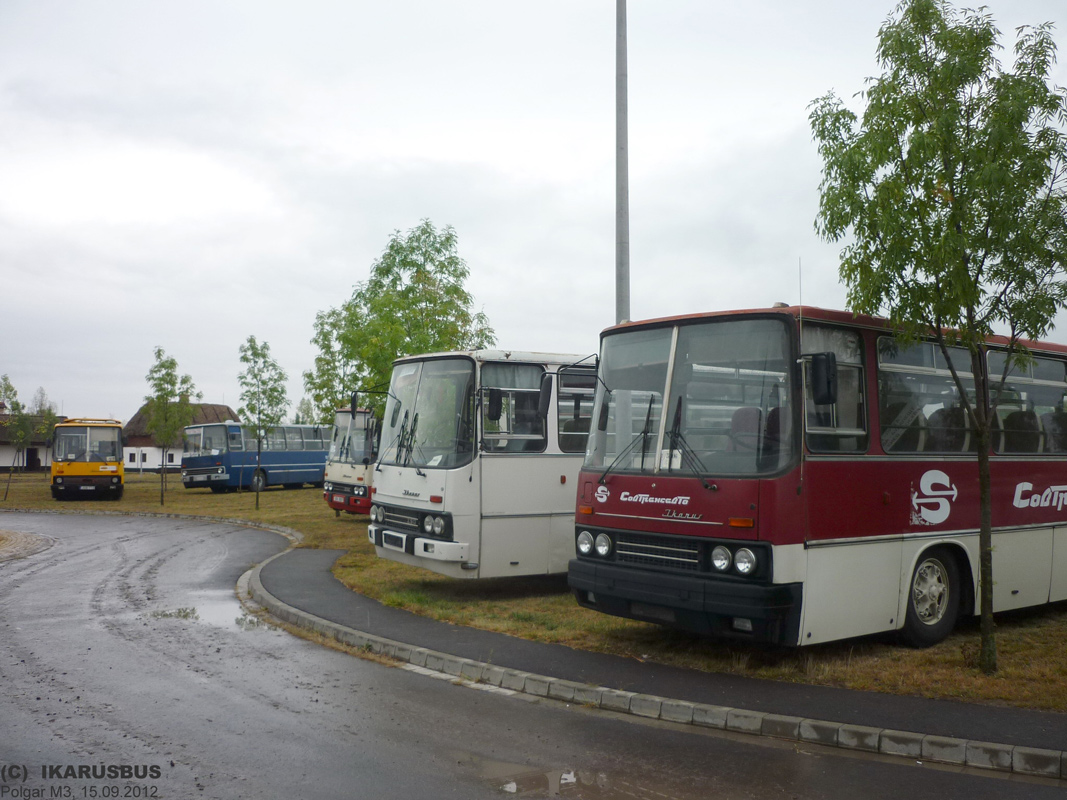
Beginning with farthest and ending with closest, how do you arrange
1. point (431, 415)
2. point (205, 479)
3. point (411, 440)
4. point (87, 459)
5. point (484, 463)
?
point (205, 479) < point (87, 459) < point (411, 440) < point (431, 415) < point (484, 463)

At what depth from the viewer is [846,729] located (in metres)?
6.32

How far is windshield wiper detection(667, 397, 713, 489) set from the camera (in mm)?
8031

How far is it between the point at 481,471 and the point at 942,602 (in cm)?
536

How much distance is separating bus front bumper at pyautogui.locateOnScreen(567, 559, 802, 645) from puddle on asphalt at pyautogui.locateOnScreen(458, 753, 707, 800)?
2.26 metres

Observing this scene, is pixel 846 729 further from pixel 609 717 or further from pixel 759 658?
pixel 759 658

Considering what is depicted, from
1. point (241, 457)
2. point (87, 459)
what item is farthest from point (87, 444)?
point (241, 457)

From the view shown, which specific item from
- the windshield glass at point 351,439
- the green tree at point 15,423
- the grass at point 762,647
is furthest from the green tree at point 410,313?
the green tree at point 15,423

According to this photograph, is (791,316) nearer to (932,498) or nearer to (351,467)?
(932,498)

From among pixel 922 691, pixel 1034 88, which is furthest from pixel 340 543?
pixel 1034 88

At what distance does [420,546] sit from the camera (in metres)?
11.7

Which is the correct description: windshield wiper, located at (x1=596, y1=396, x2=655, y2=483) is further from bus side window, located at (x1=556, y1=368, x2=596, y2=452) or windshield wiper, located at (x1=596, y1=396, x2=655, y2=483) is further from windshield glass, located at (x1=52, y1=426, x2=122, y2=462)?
windshield glass, located at (x1=52, y1=426, x2=122, y2=462)

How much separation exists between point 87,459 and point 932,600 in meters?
32.8

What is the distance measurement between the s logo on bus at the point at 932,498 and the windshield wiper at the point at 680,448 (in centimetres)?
229

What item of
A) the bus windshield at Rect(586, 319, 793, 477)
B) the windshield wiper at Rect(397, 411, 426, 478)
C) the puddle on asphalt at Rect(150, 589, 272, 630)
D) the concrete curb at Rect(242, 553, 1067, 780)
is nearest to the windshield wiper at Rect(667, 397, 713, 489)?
the bus windshield at Rect(586, 319, 793, 477)
